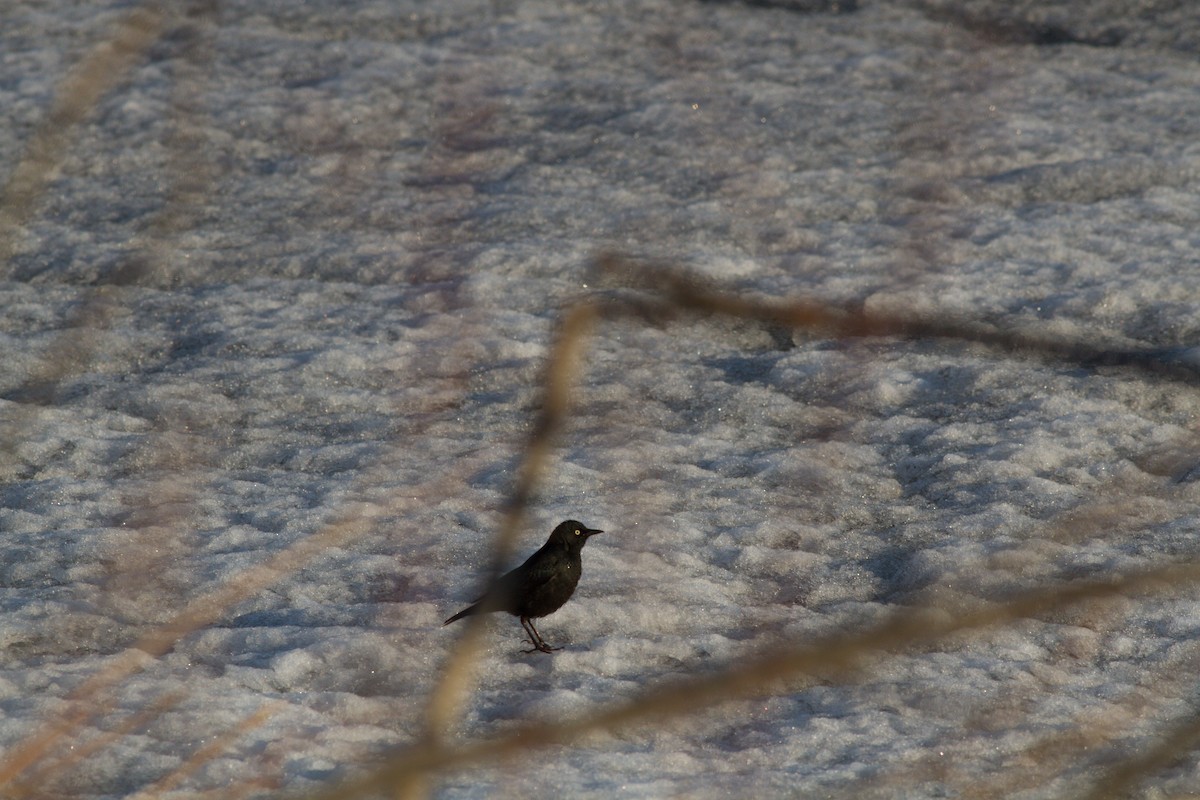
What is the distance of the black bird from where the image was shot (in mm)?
3332

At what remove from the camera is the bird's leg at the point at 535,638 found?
11.1 ft

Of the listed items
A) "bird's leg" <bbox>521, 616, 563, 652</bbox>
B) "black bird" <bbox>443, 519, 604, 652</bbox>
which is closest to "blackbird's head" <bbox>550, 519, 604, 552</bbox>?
"black bird" <bbox>443, 519, 604, 652</bbox>

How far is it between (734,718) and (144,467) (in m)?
2.18

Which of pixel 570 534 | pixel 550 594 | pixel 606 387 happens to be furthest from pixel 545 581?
pixel 606 387

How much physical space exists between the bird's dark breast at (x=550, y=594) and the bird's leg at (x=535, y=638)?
42mm

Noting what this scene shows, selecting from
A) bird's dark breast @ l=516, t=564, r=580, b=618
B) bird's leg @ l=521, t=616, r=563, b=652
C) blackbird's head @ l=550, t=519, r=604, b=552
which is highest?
blackbird's head @ l=550, t=519, r=604, b=552

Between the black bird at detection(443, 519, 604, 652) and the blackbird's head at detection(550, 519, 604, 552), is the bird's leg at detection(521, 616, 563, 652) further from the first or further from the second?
the blackbird's head at detection(550, 519, 604, 552)

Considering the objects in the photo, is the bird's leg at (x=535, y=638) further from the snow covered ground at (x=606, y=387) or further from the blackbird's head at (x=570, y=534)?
the blackbird's head at (x=570, y=534)

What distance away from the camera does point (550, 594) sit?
11.1ft

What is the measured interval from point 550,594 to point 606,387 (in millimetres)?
1547

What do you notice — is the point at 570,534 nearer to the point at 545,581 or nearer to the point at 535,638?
the point at 545,581

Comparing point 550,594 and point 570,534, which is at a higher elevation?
point 570,534

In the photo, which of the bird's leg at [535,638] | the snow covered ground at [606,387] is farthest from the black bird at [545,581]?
the snow covered ground at [606,387]

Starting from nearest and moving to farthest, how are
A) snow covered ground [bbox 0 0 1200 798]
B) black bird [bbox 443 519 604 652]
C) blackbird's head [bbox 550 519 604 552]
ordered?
snow covered ground [bbox 0 0 1200 798] < black bird [bbox 443 519 604 652] < blackbird's head [bbox 550 519 604 552]
